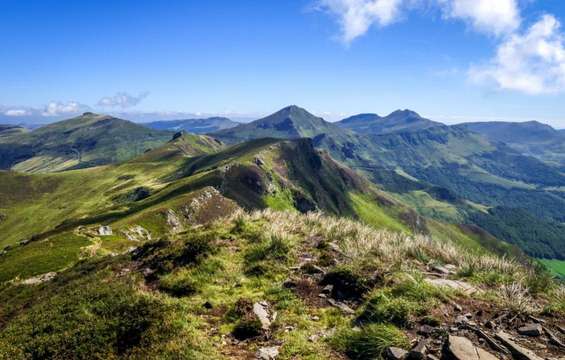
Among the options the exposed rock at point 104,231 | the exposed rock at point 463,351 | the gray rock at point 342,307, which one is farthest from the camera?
the exposed rock at point 104,231

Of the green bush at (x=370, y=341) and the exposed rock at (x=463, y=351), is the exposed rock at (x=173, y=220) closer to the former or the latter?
the green bush at (x=370, y=341)

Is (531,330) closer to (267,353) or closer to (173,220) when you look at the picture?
(267,353)

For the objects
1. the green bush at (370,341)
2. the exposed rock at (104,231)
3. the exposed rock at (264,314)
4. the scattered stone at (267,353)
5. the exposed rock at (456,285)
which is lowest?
the exposed rock at (104,231)

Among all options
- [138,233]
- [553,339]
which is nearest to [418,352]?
[553,339]

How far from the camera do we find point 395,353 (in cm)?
866

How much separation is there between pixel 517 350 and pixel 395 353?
9.36 feet

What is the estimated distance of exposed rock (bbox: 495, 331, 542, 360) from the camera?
26.8 ft

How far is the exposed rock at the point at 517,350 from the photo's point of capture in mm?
8156

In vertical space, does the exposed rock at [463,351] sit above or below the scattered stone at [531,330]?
below

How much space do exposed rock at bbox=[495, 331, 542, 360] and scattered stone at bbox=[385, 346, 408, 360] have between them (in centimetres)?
249

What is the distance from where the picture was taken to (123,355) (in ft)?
32.6

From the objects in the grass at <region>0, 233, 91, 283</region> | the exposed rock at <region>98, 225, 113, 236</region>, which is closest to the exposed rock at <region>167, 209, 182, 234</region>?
the exposed rock at <region>98, 225, 113, 236</region>

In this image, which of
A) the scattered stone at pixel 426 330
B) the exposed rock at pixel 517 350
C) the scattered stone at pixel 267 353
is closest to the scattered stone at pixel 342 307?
the scattered stone at pixel 426 330

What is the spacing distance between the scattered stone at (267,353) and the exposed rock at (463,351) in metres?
4.39
